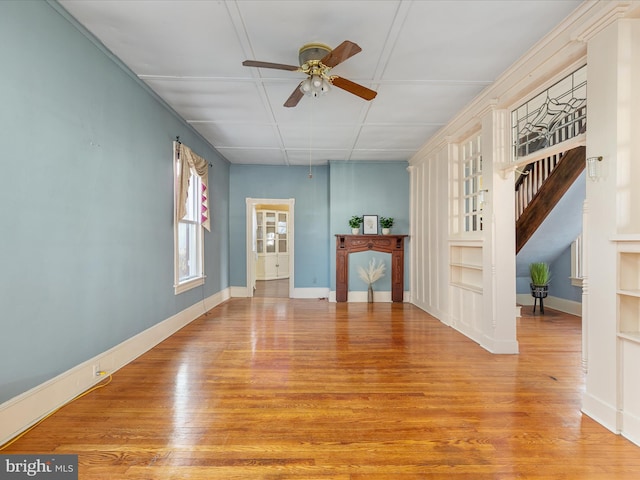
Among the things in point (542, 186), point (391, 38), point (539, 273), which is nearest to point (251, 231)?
point (391, 38)

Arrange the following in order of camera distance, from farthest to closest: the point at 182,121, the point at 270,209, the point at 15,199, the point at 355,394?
the point at 270,209
the point at 182,121
the point at 355,394
the point at 15,199

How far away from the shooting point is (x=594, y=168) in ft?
7.09

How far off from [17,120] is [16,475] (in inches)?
76.8

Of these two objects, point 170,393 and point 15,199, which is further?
point 170,393

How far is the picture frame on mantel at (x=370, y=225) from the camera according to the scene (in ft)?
21.5

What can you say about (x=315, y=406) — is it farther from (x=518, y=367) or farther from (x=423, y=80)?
(x=423, y=80)

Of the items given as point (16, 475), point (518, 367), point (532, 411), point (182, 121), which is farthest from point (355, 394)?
point (182, 121)

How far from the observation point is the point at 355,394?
2533 mm

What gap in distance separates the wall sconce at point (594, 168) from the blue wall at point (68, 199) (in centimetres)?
364

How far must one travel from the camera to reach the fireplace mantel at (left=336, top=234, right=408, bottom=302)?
6.43 m

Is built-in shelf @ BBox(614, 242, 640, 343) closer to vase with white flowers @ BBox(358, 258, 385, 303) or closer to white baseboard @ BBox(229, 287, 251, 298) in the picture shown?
vase with white flowers @ BBox(358, 258, 385, 303)

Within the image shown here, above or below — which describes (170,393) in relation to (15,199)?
below

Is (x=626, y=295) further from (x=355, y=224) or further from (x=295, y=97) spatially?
(x=355, y=224)
